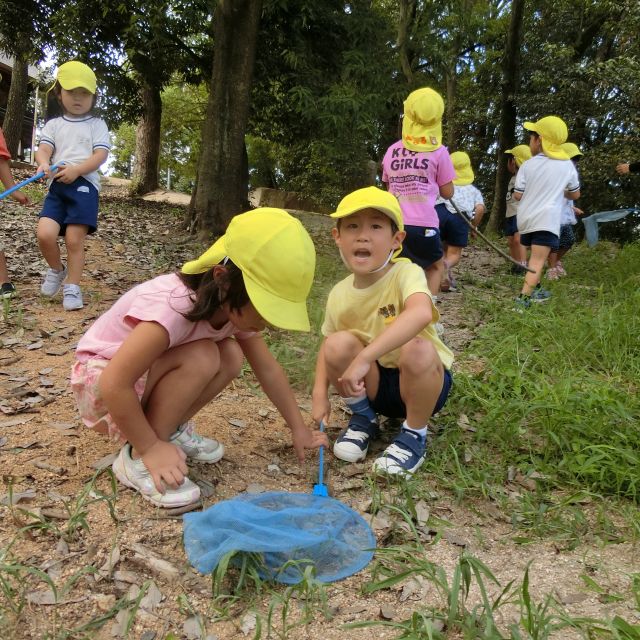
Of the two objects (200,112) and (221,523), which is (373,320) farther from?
(200,112)

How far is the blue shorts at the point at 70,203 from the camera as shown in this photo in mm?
3748

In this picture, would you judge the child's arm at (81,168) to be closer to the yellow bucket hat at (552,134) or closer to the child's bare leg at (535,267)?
the child's bare leg at (535,267)

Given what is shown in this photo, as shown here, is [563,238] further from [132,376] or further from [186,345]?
[132,376]

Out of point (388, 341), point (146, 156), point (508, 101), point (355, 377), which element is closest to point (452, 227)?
point (388, 341)

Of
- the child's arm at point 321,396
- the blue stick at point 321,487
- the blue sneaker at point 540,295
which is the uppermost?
the blue sneaker at point 540,295

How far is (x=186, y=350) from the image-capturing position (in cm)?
179

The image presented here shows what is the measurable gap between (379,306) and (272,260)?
2.34 feet

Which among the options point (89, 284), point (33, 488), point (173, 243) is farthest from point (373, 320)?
point (173, 243)

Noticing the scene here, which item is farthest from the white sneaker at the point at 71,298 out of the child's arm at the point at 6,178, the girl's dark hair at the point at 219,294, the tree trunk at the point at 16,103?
the tree trunk at the point at 16,103

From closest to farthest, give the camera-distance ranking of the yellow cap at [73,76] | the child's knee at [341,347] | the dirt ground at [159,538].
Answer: the dirt ground at [159,538] < the child's knee at [341,347] < the yellow cap at [73,76]

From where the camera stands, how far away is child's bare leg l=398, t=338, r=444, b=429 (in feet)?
6.77

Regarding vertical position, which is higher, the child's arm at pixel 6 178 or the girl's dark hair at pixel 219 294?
the child's arm at pixel 6 178

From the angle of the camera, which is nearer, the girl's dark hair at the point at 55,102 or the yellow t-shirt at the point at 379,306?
the yellow t-shirt at the point at 379,306

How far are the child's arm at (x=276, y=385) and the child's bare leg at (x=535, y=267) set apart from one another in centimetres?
304
